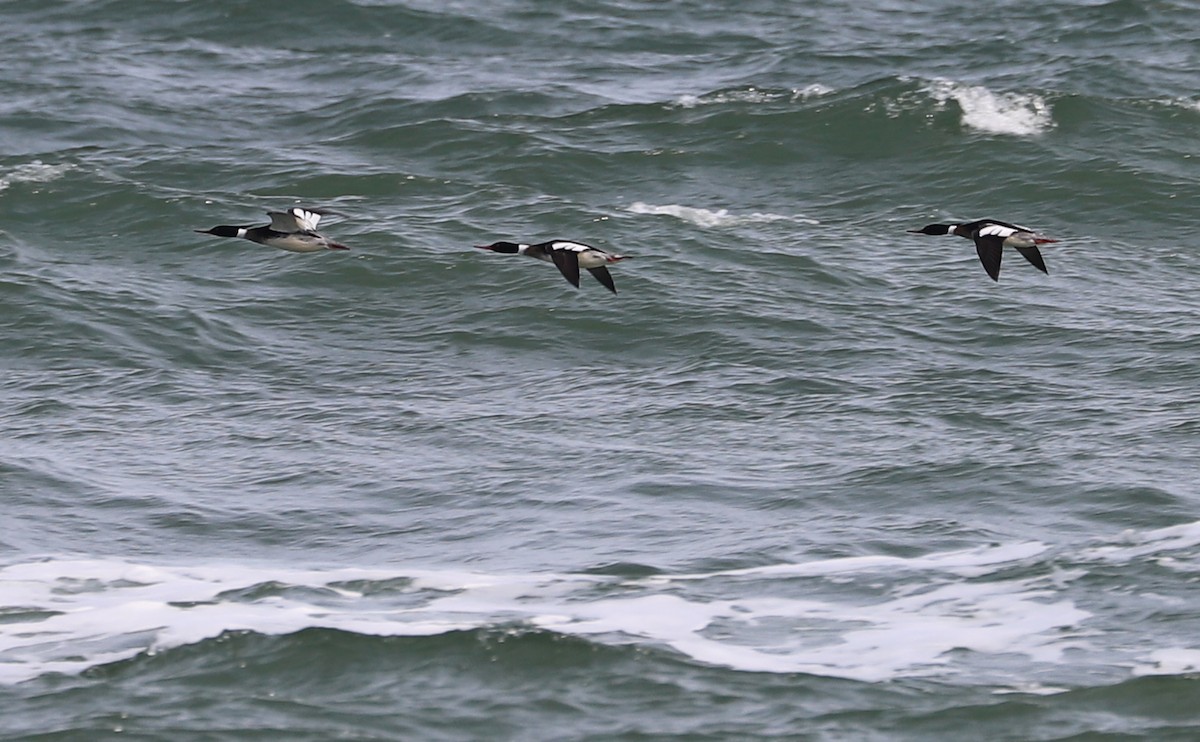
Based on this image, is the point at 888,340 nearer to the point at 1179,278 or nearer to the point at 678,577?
the point at 1179,278

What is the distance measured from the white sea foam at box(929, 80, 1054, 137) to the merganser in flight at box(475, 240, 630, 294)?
1143 cm

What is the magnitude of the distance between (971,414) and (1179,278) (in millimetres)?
5142

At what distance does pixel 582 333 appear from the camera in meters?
23.3

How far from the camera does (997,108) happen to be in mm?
29859

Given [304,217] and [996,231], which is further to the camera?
[304,217]

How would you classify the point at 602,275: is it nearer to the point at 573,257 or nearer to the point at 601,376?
the point at 573,257

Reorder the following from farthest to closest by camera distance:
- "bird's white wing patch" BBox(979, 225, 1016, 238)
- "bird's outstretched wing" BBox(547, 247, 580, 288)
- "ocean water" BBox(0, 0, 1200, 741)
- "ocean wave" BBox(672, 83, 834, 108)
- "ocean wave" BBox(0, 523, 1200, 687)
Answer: "ocean wave" BBox(672, 83, 834, 108) < "bird's white wing patch" BBox(979, 225, 1016, 238) < "bird's outstretched wing" BBox(547, 247, 580, 288) < "ocean wave" BBox(0, 523, 1200, 687) < "ocean water" BBox(0, 0, 1200, 741)

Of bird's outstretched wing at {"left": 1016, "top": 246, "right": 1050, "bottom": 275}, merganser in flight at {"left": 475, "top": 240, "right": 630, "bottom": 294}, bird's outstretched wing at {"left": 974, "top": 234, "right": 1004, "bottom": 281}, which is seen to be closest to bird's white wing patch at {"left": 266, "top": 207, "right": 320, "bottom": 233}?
merganser in flight at {"left": 475, "top": 240, "right": 630, "bottom": 294}

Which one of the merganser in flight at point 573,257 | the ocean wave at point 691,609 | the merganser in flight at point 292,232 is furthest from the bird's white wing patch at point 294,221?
the ocean wave at point 691,609

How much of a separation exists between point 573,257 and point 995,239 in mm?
3844

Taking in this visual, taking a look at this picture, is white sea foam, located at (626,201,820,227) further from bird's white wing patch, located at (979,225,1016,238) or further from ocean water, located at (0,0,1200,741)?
bird's white wing patch, located at (979,225,1016,238)

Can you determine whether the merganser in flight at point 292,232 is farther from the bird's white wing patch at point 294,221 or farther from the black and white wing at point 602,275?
the black and white wing at point 602,275

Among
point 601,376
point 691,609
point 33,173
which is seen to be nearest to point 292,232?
point 601,376

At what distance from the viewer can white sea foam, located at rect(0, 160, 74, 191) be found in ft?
91.2
